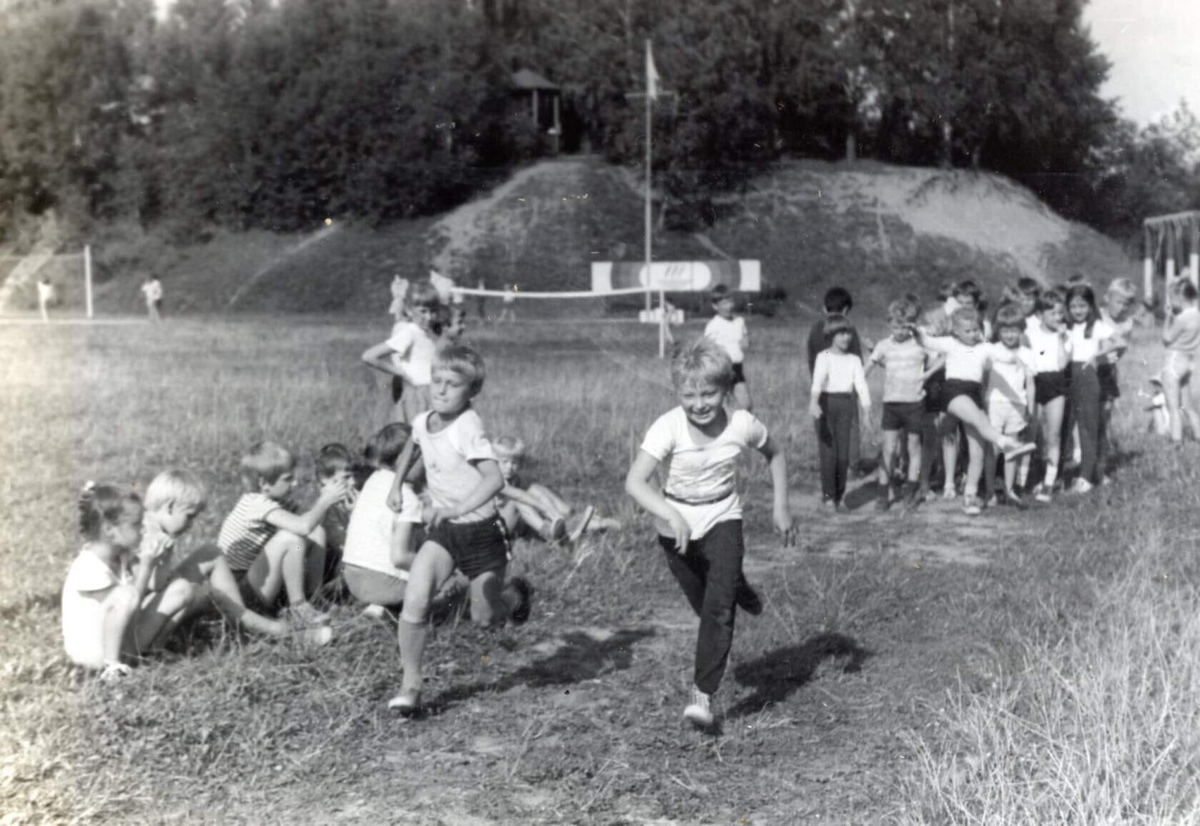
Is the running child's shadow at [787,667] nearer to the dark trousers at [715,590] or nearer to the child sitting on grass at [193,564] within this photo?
the dark trousers at [715,590]

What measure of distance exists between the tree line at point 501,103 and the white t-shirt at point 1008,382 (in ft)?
90.9

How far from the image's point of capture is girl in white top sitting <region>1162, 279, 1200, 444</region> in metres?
12.2

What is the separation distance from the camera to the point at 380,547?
228 inches

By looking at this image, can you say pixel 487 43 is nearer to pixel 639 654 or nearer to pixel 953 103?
pixel 953 103

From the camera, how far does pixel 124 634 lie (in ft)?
16.5

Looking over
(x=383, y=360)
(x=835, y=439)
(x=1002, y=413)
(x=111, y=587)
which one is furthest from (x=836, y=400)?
(x=111, y=587)

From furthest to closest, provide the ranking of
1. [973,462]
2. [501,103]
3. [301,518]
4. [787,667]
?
[501,103] → [973,462] → [301,518] → [787,667]

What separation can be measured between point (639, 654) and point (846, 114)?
50.0m

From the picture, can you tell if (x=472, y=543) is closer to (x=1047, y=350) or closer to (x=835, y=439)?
(x=835, y=439)

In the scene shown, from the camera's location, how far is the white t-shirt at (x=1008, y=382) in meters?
9.29

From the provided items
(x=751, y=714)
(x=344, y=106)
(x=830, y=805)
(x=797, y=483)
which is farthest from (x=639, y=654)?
(x=344, y=106)

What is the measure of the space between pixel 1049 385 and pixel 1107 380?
0.81 metres

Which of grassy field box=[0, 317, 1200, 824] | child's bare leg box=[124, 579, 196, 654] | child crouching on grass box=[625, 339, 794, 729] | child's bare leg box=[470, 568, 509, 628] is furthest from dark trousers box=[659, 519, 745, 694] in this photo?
child's bare leg box=[124, 579, 196, 654]

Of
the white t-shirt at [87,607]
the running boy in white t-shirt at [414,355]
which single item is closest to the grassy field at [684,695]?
the white t-shirt at [87,607]
